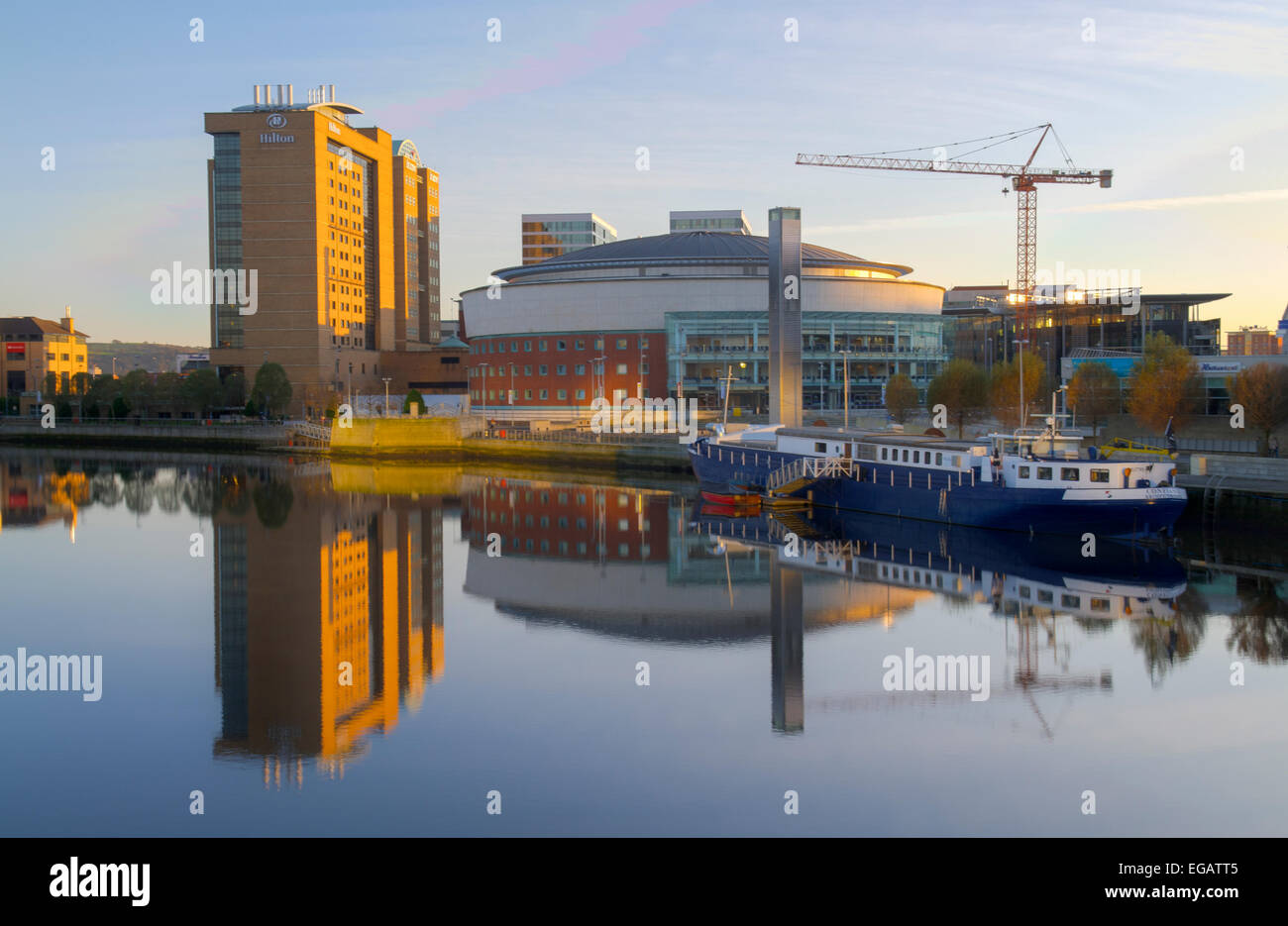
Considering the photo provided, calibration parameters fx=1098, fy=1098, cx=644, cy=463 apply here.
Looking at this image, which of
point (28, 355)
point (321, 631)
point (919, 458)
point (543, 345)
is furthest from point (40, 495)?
point (28, 355)

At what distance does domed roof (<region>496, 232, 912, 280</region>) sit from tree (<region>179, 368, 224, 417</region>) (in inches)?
997

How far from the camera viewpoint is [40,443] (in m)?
78.6

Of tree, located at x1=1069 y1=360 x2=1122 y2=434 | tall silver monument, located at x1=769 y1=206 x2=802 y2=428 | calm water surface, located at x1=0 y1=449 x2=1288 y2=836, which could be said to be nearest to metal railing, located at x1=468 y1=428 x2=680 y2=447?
tall silver monument, located at x1=769 y1=206 x2=802 y2=428

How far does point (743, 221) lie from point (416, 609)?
4486 inches

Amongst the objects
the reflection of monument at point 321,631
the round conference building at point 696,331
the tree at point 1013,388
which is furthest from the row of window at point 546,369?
the reflection of monument at point 321,631

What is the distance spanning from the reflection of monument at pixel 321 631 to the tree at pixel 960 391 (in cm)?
2740

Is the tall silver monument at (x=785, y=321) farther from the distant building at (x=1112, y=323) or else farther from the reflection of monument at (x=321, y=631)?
the distant building at (x=1112, y=323)

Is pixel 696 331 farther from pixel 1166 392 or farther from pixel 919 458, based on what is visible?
pixel 919 458

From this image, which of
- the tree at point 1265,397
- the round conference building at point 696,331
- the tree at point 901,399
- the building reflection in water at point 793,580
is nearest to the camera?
the building reflection in water at point 793,580

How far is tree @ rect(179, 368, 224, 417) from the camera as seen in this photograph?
8338 cm

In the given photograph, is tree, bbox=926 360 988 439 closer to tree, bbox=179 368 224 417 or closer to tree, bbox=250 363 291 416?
tree, bbox=250 363 291 416

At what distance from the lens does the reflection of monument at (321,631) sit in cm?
1547
